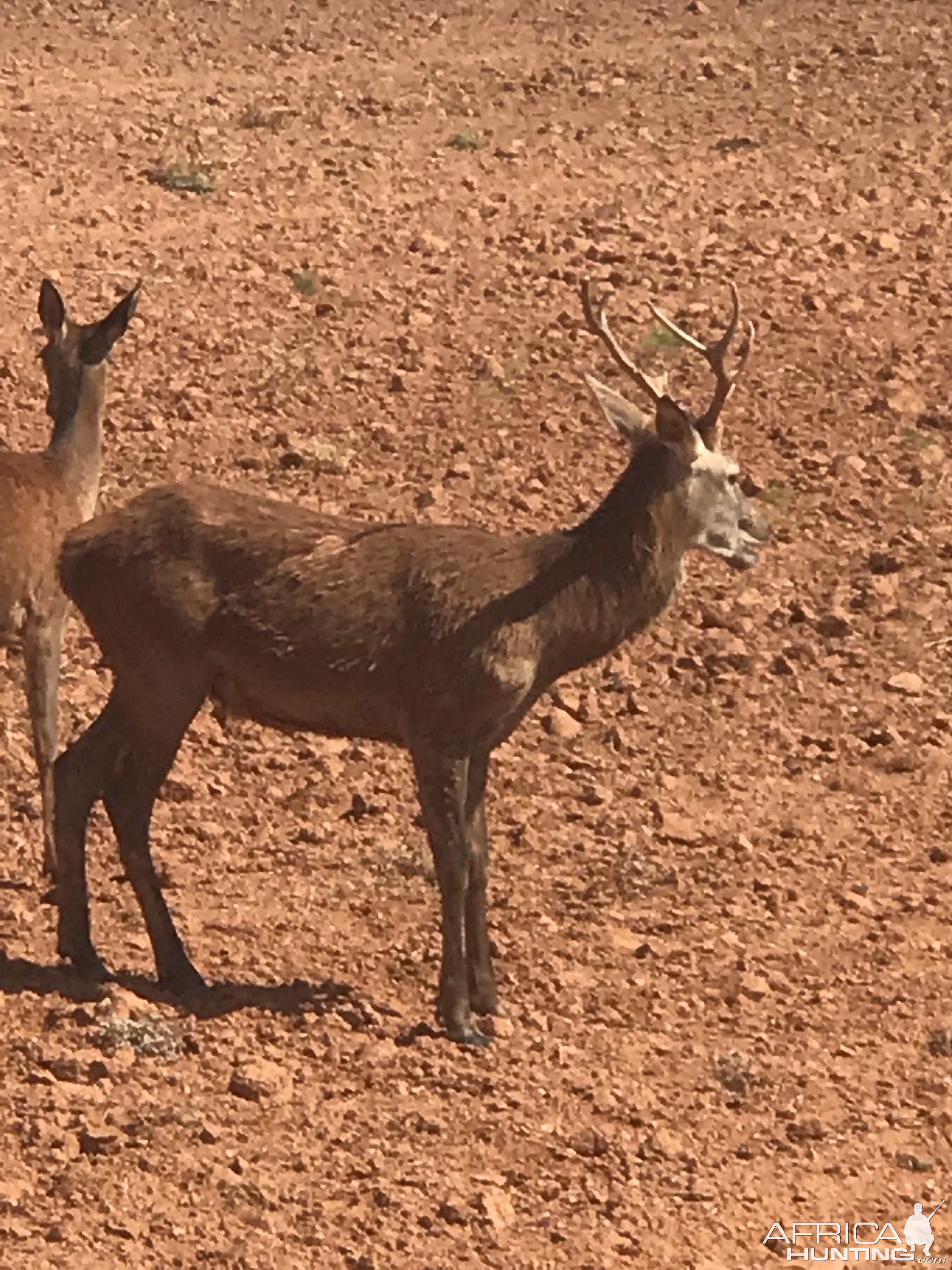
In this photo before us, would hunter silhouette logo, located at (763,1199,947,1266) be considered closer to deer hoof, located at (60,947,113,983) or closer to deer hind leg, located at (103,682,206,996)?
deer hind leg, located at (103,682,206,996)

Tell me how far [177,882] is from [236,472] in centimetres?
414

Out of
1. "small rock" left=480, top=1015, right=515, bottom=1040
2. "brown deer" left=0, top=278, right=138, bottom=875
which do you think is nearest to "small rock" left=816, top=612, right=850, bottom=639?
"brown deer" left=0, top=278, right=138, bottom=875

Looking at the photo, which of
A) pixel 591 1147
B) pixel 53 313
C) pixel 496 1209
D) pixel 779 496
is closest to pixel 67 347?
pixel 53 313

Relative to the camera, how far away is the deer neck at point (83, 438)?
464 inches

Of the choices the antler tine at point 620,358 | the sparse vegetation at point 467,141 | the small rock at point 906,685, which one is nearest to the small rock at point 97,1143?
the antler tine at point 620,358

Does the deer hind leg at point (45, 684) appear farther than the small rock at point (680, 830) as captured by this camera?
No

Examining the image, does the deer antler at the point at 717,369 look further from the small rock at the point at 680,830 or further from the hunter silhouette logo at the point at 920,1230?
the hunter silhouette logo at the point at 920,1230

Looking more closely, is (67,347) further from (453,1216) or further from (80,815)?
(453,1216)

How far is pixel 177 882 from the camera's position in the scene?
10.8m

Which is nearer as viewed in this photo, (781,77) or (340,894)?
(340,894)

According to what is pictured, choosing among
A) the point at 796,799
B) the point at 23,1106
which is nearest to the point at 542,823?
the point at 796,799

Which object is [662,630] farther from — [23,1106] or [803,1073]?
[23,1106]

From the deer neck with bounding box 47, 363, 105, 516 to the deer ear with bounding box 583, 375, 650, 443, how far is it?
8.09 feet

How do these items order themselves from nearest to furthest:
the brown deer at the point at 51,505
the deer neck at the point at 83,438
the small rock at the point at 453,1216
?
the small rock at the point at 453,1216, the brown deer at the point at 51,505, the deer neck at the point at 83,438
